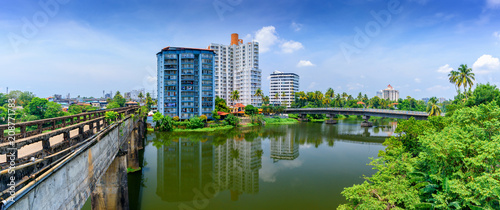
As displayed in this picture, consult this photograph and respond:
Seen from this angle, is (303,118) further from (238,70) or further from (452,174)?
(452,174)

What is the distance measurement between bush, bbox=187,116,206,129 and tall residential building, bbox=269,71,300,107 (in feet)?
256

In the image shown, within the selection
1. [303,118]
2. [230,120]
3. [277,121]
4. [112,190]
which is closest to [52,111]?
[230,120]

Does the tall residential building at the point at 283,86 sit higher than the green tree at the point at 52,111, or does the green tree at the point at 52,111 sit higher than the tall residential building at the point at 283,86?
the tall residential building at the point at 283,86

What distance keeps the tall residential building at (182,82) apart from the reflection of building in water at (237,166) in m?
21.6

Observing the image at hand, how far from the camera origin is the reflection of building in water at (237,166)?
21.6m

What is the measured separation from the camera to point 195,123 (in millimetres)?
54250

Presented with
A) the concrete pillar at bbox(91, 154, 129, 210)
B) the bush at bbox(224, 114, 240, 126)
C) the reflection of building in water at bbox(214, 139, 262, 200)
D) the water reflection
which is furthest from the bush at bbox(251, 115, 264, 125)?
the concrete pillar at bbox(91, 154, 129, 210)

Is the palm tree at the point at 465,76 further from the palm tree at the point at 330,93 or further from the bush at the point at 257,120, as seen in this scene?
the palm tree at the point at 330,93

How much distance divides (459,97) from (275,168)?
44658mm

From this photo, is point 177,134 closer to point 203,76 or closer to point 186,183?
point 203,76

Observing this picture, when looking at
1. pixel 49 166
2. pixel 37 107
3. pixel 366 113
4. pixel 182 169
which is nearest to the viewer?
pixel 49 166

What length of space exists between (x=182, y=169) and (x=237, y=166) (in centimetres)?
670

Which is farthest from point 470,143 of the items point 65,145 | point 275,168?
point 275,168

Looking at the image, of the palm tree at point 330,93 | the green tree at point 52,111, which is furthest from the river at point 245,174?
the palm tree at point 330,93
